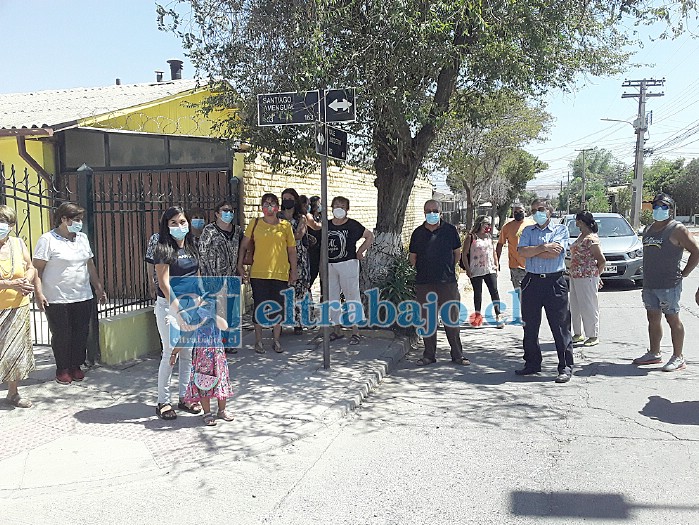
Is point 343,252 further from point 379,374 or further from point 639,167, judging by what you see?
point 639,167

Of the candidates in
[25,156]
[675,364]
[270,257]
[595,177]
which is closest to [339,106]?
[270,257]

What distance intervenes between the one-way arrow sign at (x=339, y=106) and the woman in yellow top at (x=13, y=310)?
3023mm

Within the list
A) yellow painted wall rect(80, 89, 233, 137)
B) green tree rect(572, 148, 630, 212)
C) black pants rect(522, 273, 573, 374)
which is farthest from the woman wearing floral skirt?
green tree rect(572, 148, 630, 212)

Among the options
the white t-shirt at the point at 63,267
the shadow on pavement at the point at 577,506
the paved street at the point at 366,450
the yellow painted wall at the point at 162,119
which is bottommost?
the shadow on pavement at the point at 577,506

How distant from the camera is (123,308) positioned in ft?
24.3

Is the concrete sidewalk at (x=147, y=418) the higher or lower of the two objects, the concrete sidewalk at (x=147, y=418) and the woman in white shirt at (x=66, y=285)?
the lower

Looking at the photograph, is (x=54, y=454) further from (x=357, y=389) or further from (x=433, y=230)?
(x=433, y=230)

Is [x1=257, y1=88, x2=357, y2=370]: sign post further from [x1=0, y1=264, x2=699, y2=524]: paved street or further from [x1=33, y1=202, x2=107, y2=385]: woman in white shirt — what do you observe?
[x1=0, y1=264, x2=699, y2=524]: paved street

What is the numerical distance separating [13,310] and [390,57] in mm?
4631

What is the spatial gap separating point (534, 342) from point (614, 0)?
15.6ft

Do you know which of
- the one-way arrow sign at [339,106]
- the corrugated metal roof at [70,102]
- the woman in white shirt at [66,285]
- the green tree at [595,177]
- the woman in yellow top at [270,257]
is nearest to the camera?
the woman in white shirt at [66,285]

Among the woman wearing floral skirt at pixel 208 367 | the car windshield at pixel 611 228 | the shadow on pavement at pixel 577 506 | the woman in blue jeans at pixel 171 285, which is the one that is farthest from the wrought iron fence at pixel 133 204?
the car windshield at pixel 611 228

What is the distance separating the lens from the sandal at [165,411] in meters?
5.34

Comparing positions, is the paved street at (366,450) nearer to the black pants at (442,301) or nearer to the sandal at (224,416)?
the sandal at (224,416)
